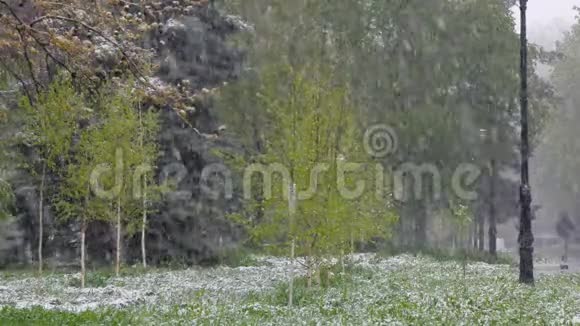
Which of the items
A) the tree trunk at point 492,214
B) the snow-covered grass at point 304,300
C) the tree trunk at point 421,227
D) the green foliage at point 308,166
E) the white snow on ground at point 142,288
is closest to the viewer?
the snow-covered grass at point 304,300

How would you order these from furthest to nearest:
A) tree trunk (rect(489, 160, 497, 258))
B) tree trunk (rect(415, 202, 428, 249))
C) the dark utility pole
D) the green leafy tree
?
tree trunk (rect(415, 202, 428, 249)) < tree trunk (rect(489, 160, 497, 258)) < the green leafy tree < the dark utility pole

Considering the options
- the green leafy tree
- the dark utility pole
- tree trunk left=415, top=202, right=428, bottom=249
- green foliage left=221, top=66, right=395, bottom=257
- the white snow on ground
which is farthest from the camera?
tree trunk left=415, top=202, right=428, bottom=249

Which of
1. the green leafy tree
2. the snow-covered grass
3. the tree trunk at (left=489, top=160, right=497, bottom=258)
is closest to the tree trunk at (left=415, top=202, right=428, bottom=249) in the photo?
the tree trunk at (left=489, top=160, right=497, bottom=258)

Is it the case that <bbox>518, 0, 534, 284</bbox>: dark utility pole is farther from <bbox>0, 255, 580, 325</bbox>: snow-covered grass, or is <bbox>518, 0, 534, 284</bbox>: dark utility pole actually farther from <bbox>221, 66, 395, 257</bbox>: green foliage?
<bbox>221, 66, 395, 257</bbox>: green foliage

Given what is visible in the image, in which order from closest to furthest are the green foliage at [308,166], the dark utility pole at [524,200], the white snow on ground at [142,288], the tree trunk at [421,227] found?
the white snow on ground at [142,288]
the green foliage at [308,166]
the dark utility pole at [524,200]
the tree trunk at [421,227]

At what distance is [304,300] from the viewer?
18109 millimetres

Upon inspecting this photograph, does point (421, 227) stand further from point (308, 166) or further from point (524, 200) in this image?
point (308, 166)

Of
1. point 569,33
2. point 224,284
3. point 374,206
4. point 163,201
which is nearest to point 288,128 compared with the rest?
point 224,284

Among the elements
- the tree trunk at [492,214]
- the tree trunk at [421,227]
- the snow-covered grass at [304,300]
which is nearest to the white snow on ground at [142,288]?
the snow-covered grass at [304,300]

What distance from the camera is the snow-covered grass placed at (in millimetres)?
14000

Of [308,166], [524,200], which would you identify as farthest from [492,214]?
[308,166]

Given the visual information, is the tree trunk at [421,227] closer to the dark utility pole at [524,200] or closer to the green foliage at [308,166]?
the dark utility pole at [524,200]

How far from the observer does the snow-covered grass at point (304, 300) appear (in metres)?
14.0

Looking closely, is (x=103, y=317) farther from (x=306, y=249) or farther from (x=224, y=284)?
(x=224, y=284)
